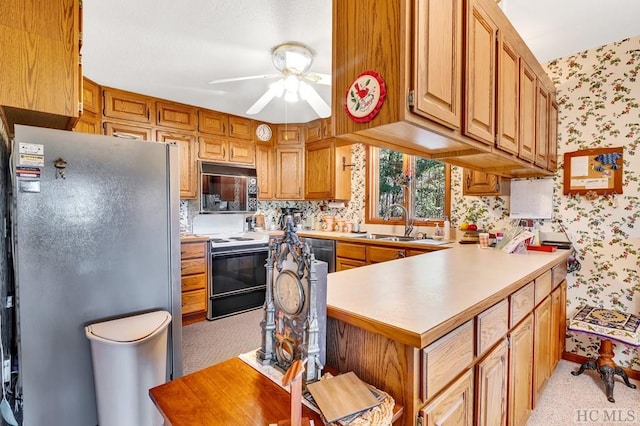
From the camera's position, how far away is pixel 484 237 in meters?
2.68

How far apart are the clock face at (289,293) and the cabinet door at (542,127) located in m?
2.11

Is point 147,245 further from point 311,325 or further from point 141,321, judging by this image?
point 311,325

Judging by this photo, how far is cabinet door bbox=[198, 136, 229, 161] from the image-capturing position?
377 centimetres

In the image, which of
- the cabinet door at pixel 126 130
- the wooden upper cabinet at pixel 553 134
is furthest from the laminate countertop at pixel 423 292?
the cabinet door at pixel 126 130

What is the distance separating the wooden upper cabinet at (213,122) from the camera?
3.78m

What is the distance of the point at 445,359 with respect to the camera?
3.15ft

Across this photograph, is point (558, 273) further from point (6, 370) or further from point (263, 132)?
point (263, 132)

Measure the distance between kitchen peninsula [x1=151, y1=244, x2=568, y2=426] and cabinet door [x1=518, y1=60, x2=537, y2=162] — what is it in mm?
723

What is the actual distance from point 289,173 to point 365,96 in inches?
133

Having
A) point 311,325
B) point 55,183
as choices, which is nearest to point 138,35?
point 55,183

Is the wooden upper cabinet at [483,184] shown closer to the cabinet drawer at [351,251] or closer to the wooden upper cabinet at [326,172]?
the cabinet drawer at [351,251]

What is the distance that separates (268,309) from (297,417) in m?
0.41

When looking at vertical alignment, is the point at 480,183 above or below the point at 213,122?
below

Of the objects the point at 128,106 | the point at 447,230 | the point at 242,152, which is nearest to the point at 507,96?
the point at 447,230
